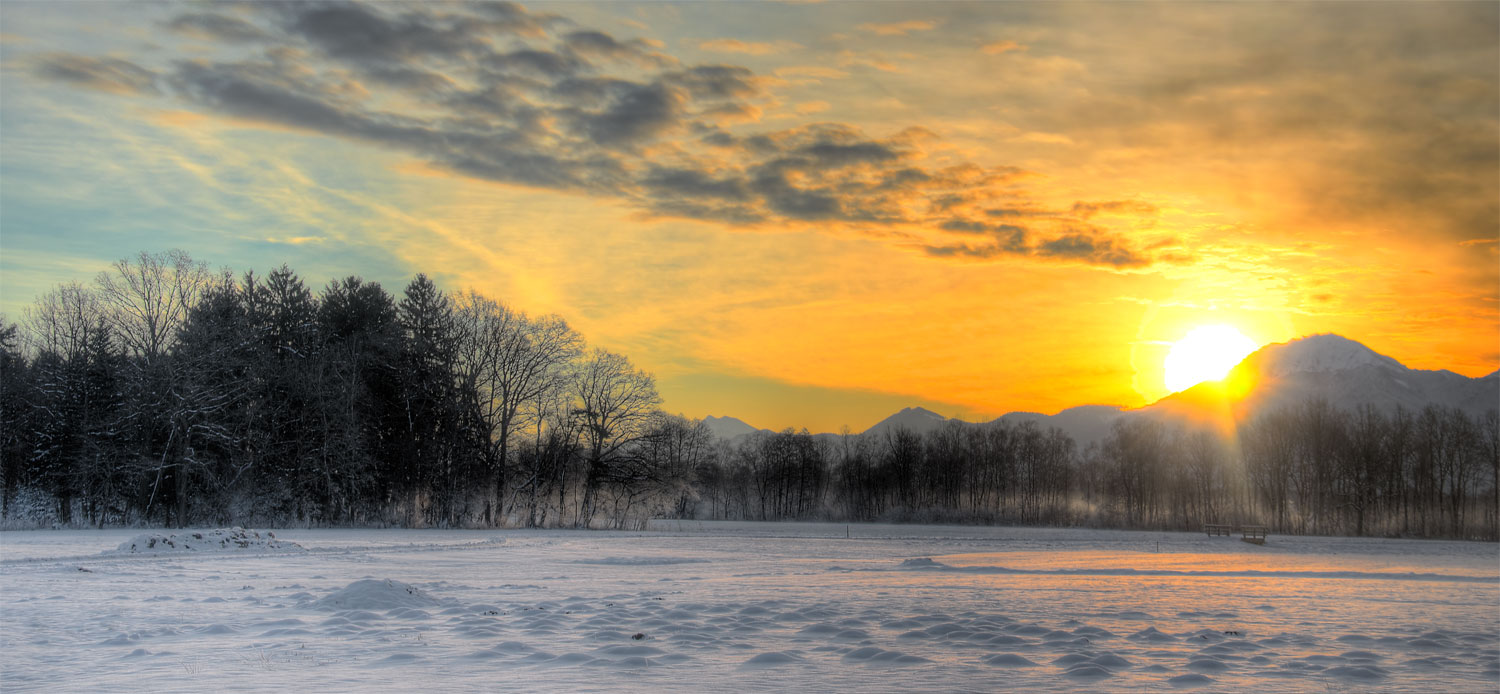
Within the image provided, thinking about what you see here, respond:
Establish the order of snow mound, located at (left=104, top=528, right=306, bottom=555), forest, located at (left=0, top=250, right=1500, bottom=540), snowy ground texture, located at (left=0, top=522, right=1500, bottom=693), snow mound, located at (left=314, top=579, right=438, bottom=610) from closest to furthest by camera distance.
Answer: snowy ground texture, located at (left=0, top=522, right=1500, bottom=693), snow mound, located at (left=314, top=579, right=438, bottom=610), snow mound, located at (left=104, top=528, right=306, bottom=555), forest, located at (left=0, top=250, right=1500, bottom=540)

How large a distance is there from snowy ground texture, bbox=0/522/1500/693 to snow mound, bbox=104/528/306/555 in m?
0.48

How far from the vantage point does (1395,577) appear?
26656 millimetres

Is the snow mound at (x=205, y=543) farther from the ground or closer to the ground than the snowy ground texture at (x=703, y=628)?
closer to the ground

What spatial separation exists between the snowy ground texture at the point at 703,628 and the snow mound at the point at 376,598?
5 centimetres

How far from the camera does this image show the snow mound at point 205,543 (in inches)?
979

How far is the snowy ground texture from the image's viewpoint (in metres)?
9.04

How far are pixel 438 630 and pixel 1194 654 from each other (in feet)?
29.4

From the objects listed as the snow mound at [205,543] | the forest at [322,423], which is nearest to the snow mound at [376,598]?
the snow mound at [205,543]

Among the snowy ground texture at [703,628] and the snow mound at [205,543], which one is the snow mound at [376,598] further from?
the snow mound at [205,543]

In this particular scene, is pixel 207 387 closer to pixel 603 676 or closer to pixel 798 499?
pixel 603 676

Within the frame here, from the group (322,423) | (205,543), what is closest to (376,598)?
(205,543)

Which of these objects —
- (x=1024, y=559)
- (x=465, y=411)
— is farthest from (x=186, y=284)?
(x=1024, y=559)

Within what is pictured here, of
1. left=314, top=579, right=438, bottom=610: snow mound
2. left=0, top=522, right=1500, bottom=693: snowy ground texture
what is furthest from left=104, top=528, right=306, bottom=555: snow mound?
left=314, top=579, right=438, bottom=610: snow mound

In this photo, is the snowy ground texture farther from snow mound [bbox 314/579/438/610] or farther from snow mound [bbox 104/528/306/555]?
snow mound [bbox 104/528/306/555]
